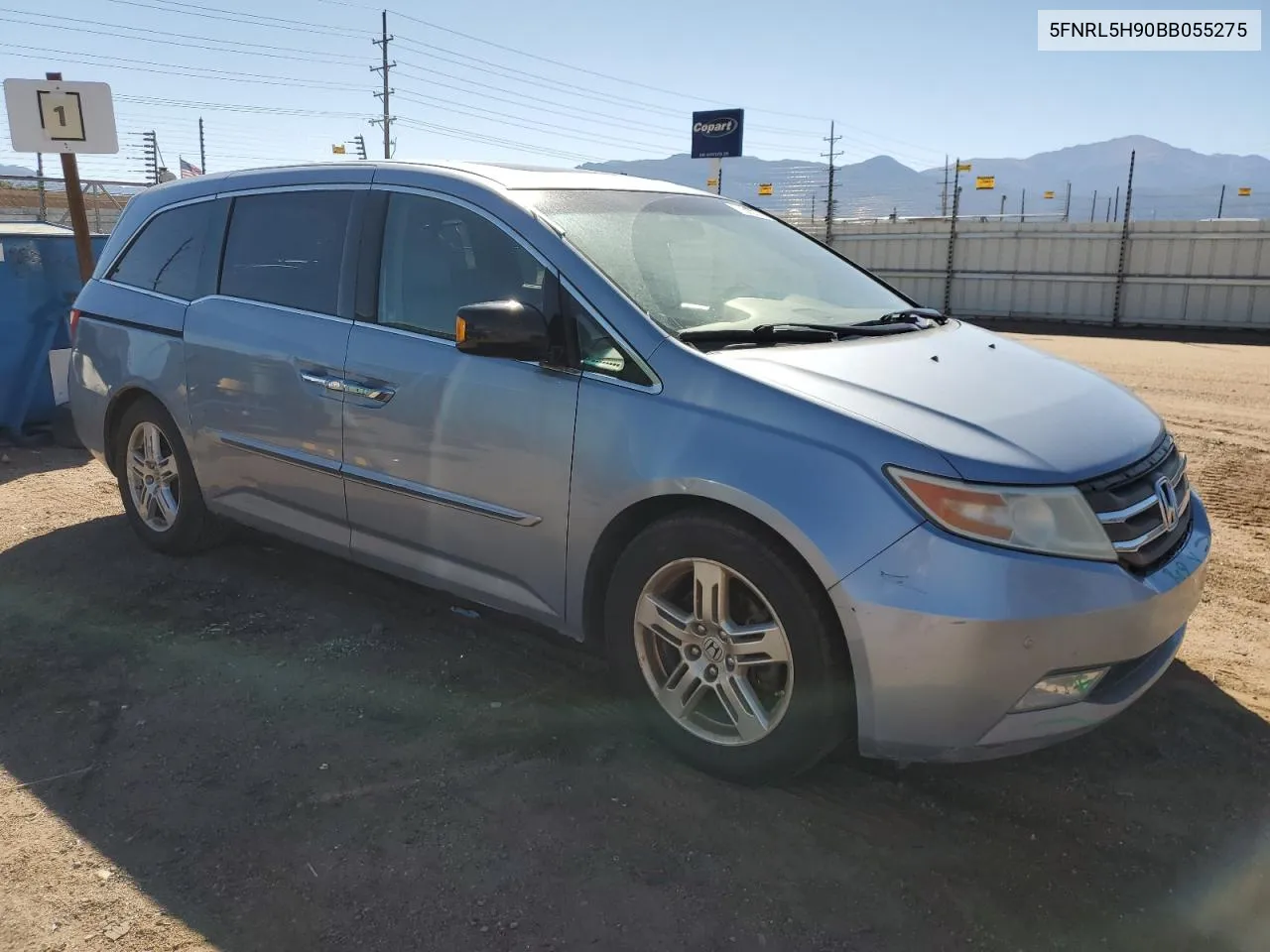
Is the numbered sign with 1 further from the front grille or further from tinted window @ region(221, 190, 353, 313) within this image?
the front grille

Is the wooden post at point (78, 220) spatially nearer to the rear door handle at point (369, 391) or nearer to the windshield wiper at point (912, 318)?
the rear door handle at point (369, 391)

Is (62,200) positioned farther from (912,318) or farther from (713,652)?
(713,652)

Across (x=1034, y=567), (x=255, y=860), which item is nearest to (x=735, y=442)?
(x=1034, y=567)

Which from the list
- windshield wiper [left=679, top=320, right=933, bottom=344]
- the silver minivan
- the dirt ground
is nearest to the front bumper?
the silver minivan

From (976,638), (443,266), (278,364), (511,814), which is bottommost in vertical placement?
(511,814)

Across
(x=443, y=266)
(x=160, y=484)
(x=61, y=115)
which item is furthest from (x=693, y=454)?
(x=61, y=115)

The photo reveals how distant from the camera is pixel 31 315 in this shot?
291 inches

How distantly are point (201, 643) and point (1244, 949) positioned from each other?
139 inches

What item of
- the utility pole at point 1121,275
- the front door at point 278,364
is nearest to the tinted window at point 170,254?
the front door at point 278,364

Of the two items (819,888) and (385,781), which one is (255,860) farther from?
Answer: (819,888)

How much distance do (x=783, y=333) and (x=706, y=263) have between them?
1.94 ft

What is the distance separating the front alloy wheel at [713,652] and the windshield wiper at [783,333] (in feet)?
2.31

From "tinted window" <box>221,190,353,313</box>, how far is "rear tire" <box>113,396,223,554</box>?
2.75 feet

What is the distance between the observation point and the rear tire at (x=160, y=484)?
4.67 m
